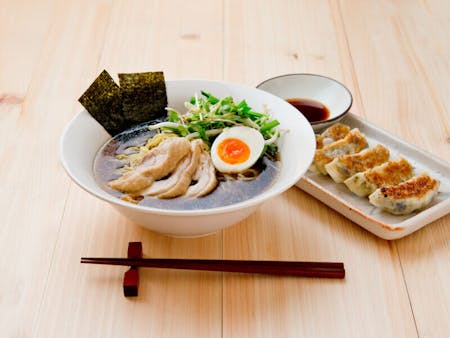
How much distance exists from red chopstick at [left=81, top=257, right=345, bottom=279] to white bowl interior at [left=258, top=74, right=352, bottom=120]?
2.94 feet

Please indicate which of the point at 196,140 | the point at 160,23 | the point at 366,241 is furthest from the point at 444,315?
the point at 160,23

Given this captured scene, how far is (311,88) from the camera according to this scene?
99.5 inches

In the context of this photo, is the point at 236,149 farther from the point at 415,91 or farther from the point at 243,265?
the point at 415,91

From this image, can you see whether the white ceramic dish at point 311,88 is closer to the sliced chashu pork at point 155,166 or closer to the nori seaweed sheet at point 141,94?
the nori seaweed sheet at point 141,94

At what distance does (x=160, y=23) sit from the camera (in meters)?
3.22

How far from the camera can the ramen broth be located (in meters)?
1.73

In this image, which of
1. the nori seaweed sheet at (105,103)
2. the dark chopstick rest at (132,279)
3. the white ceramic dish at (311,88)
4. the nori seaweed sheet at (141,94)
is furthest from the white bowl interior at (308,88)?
the dark chopstick rest at (132,279)

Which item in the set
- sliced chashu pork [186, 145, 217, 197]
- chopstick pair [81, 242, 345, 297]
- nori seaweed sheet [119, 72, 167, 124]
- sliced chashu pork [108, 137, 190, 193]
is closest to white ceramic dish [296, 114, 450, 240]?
chopstick pair [81, 242, 345, 297]

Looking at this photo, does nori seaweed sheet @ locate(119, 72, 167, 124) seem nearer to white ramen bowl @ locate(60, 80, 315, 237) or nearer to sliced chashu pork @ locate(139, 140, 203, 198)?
white ramen bowl @ locate(60, 80, 315, 237)

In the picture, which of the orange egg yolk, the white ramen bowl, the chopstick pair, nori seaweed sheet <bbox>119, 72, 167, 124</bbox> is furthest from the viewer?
nori seaweed sheet <bbox>119, 72, 167, 124</bbox>

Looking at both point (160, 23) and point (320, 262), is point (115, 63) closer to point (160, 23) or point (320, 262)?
point (160, 23)

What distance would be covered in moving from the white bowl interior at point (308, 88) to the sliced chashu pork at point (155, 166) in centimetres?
73

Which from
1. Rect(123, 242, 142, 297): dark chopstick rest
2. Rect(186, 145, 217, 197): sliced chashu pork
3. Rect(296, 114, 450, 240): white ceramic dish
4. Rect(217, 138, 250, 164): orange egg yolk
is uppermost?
Rect(186, 145, 217, 197): sliced chashu pork

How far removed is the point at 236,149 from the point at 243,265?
0.43 metres
